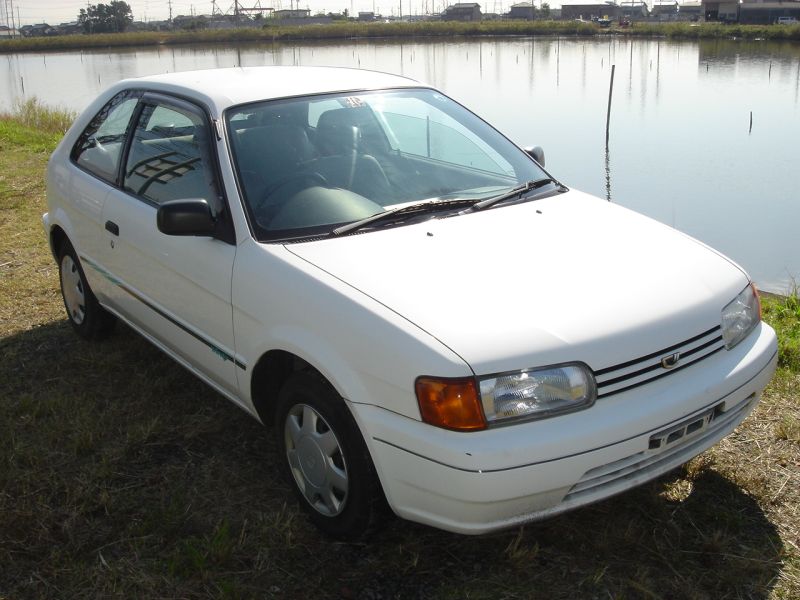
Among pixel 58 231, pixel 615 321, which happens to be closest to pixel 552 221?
pixel 615 321

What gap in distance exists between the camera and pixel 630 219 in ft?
11.8

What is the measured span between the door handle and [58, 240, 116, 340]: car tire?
725 mm

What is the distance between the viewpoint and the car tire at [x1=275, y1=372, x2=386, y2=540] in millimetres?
2809

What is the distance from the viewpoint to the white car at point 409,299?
253 cm

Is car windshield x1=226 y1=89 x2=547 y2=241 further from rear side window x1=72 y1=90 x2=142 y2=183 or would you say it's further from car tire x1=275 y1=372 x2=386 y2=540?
rear side window x1=72 y1=90 x2=142 y2=183

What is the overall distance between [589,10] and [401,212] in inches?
4664

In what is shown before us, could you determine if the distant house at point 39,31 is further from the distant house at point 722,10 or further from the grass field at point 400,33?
the distant house at point 722,10

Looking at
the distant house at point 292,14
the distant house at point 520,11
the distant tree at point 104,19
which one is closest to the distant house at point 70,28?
the distant tree at point 104,19

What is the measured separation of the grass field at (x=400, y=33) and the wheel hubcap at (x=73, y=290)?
164ft

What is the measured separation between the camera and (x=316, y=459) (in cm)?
303

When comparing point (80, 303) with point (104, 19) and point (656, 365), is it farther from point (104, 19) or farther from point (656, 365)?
point (104, 19)

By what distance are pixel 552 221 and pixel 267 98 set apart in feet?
4.56

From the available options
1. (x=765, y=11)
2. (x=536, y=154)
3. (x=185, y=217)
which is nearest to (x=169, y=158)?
(x=185, y=217)

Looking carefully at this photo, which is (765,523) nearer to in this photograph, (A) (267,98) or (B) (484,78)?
(A) (267,98)
